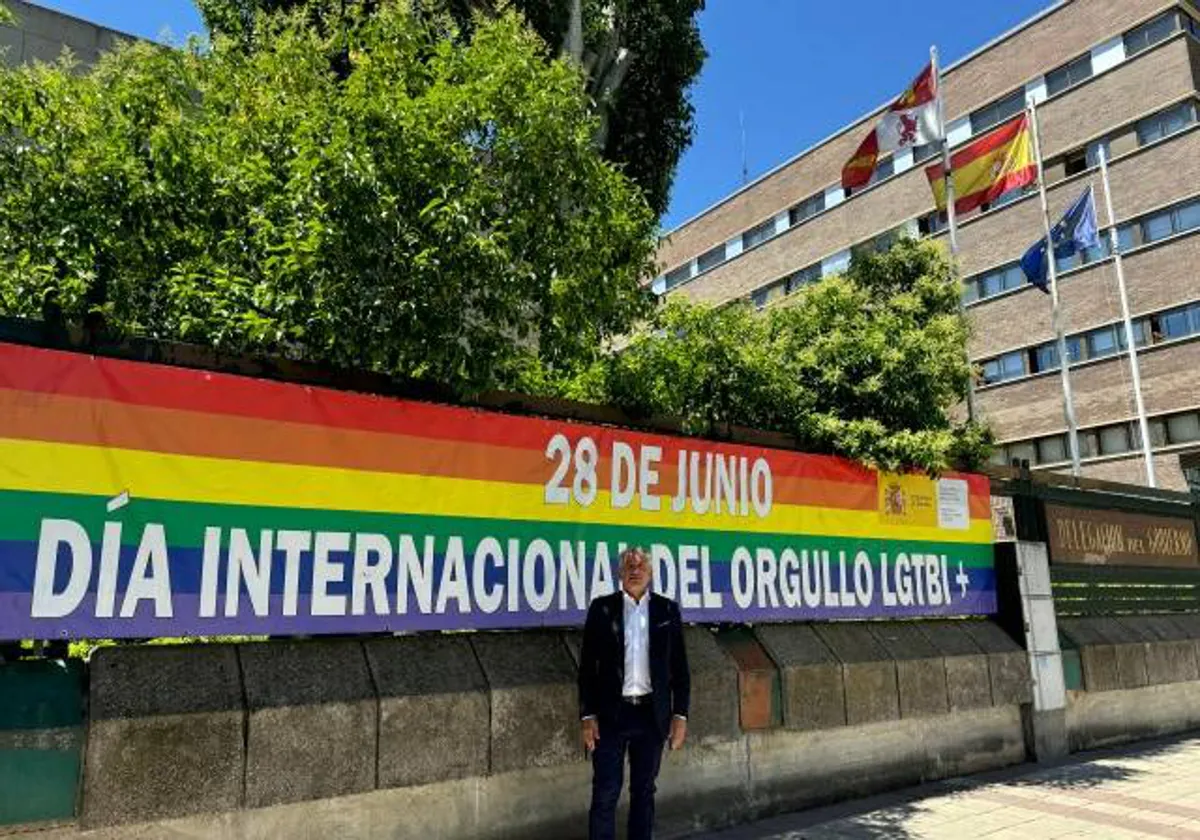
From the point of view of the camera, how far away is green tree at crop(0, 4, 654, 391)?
4.41 meters

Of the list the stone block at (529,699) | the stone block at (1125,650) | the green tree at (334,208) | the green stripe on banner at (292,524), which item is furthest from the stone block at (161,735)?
the stone block at (1125,650)

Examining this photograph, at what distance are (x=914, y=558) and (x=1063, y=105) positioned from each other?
31172 millimetres

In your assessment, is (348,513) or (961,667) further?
(961,667)

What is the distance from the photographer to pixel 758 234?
4559 centimetres

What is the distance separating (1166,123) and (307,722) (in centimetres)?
3362

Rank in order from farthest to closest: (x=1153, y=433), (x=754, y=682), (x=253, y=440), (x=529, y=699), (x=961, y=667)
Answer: (x=1153, y=433), (x=961, y=667), (x=754, y=682), (x=529, y=699), (x=253, y=440)

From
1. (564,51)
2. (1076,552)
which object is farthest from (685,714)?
(564,51)

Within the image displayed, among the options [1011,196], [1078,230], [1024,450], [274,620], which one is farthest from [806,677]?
[1011,196]

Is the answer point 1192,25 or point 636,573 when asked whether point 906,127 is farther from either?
point 1192,25

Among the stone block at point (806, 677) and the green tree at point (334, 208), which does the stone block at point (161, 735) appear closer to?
the green tree at point (334, 208)

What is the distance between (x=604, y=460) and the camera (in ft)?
18.6

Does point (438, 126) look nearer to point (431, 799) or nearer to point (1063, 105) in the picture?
point (431, 799)

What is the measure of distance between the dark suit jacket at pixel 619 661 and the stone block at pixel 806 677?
1506 mm

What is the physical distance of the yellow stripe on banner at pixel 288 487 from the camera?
3705 mm
